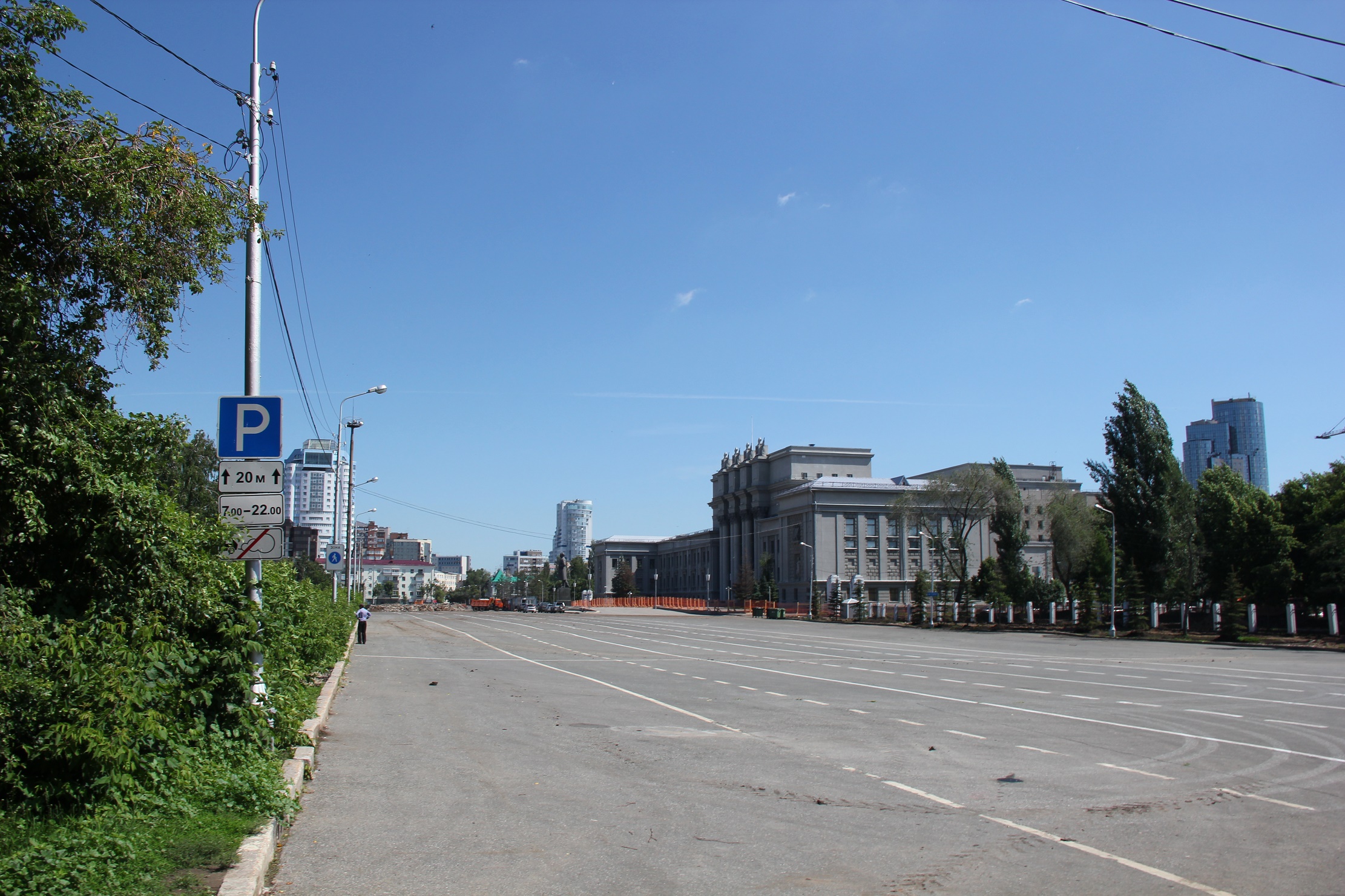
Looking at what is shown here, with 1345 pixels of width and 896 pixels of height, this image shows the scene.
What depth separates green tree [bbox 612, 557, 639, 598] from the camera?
168000 millimetres

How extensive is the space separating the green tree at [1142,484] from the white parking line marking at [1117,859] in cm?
5555

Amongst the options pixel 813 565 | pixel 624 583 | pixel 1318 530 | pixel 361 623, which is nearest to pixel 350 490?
pixel 361 623

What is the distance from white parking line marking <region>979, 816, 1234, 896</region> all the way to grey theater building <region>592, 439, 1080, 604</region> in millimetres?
76380

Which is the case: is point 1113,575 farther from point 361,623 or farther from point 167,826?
point 167,826

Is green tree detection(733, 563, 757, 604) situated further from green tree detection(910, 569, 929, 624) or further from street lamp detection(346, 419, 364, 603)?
street lamp detection(346, 419, 364, 603)

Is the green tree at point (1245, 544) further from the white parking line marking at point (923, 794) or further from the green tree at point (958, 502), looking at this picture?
the white parking line marking at point (923, 794)

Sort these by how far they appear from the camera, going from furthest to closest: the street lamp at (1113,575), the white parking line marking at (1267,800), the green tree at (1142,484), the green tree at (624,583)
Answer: the green tree at (624,583)
the green tree at (1142,484)
the street lamp at (1113,575)
the white parking line marking at (1267,800)

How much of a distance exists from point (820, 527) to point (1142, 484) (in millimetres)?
59813

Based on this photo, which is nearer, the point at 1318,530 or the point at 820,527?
the point at 1318,530

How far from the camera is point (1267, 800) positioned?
9.28 metres

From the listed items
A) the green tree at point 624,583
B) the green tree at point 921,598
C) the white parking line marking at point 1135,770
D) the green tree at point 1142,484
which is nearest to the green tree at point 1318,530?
the green tree at point 1142,484

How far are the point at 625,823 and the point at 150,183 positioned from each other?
24.9ft

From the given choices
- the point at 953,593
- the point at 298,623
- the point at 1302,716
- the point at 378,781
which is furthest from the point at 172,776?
the point at 953,593

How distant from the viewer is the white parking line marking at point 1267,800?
8.95 metres
